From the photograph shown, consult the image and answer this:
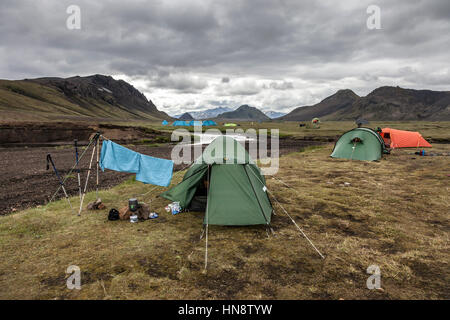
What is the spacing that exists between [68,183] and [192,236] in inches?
417

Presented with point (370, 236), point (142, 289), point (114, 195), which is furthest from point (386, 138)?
point (142, 289)

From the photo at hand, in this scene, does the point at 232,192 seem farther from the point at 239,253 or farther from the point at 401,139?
the point at 401,139

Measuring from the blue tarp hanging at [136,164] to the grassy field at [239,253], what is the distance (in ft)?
4.56

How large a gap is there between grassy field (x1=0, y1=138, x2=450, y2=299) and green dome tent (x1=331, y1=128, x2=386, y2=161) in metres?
10.0

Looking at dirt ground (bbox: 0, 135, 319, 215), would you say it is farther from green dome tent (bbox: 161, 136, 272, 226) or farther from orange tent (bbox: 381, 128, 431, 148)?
orange tent (bbox: 381, 128, 431, 148)

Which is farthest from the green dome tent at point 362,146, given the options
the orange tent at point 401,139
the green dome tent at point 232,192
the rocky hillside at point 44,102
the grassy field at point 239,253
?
the rocky hillside at point 44,102

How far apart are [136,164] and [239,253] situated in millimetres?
5556

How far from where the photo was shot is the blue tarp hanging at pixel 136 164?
9445mm

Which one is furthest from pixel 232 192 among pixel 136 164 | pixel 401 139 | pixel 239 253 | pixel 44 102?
pixel 44 102

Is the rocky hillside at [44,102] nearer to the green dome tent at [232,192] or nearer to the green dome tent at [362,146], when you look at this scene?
the green dome tent at [232,192]
